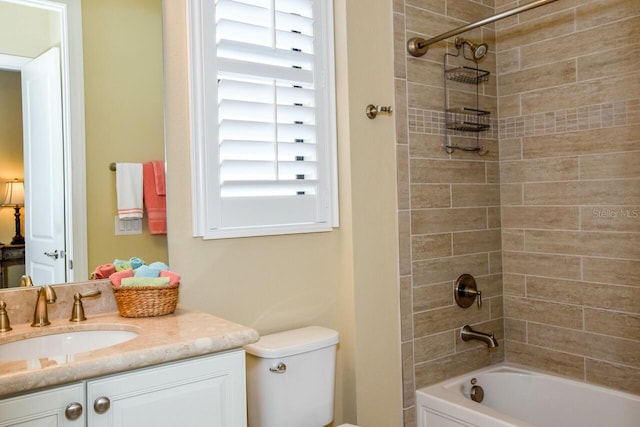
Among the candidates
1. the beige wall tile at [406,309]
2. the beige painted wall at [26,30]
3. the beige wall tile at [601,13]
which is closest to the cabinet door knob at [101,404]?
the beige painted wall at [26,30]

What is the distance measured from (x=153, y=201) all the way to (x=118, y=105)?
1.14 ft

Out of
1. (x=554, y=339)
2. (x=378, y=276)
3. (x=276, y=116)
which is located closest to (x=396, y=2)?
(x=276, y=116)

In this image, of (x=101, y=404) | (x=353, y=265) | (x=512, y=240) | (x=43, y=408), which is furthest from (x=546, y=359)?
(x=43, y=408)

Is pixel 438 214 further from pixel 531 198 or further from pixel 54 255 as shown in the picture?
pixel 54 255

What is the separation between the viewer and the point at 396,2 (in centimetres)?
238

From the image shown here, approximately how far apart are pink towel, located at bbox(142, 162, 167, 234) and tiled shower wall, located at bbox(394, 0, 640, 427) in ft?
3.55

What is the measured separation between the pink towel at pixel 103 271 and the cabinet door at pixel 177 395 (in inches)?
22.1

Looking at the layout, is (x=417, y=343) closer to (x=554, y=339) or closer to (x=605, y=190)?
(x=554, y=339)

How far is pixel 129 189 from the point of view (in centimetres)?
179

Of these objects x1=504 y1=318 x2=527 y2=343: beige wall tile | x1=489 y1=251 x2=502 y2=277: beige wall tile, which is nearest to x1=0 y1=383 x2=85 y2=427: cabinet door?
x1=489 y1=251 x2=502 y2=277: beige wall tile

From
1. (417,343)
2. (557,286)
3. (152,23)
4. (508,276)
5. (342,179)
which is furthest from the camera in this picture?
(508,276)

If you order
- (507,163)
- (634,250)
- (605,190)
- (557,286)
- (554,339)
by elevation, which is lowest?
(554,339)

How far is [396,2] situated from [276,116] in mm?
817

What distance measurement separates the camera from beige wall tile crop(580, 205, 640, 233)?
7.76ft
